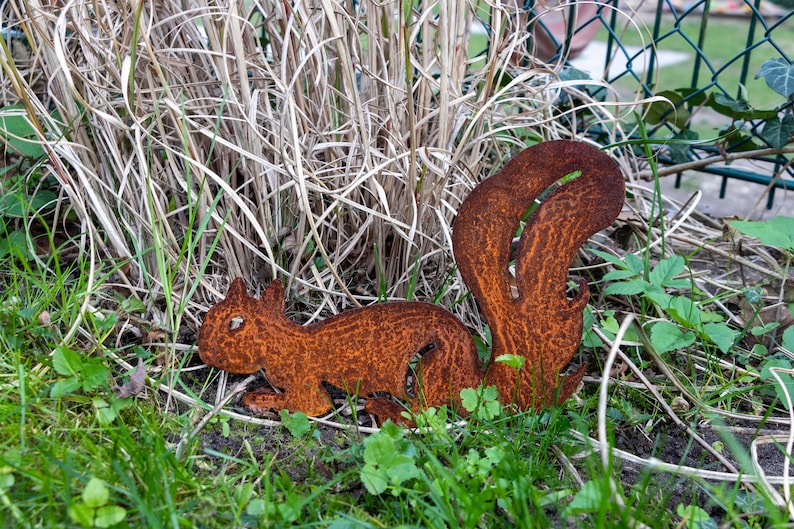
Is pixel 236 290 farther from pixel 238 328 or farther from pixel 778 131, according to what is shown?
pixel 778 131

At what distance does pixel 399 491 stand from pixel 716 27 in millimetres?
7069

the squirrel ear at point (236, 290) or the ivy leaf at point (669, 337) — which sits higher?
the squirrel ear at point (236, 290)

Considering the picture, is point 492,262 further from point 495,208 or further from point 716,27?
point 716,27

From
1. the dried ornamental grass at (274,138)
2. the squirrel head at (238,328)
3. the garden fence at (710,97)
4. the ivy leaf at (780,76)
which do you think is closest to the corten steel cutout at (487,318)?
the squirrel head at (238,328)

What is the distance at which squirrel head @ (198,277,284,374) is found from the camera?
1.13 m

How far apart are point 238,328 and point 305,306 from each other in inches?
11.4

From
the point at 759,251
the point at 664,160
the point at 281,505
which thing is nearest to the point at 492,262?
the point at 281,505

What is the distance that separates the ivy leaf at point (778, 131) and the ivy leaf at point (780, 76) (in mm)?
70

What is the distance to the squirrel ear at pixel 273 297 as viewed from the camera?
114 centimetres

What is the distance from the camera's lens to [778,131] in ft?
5.64

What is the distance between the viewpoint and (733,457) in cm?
114

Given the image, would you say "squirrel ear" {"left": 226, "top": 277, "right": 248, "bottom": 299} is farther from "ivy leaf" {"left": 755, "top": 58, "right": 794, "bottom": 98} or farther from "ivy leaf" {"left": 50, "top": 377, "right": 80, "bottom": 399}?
"ivy leaf" {"left": 755, "top": 58, "right": 794, "bottom": 98}

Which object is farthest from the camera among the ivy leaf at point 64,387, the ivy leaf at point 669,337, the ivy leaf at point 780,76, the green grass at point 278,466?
the ivy leaf at point 780,76

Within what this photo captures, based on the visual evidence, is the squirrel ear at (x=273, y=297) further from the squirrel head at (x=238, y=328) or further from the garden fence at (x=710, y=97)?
the garden fence at (x=710, y=97)
